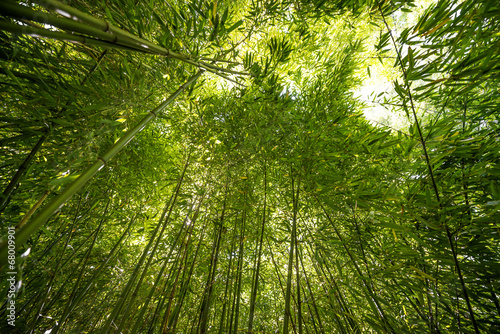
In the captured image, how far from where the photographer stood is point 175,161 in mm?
3223

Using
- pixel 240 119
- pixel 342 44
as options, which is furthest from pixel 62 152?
pixel 342 44

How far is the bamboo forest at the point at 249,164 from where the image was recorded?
4.24 ft

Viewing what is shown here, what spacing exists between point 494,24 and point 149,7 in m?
2.16

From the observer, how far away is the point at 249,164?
2.55 meters

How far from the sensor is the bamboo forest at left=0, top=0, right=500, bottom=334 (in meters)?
1.29

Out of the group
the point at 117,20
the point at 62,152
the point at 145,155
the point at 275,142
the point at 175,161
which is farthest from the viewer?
the point at 175,161

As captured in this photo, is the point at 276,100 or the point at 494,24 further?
the point at 276,100

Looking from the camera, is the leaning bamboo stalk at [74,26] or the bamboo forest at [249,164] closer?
the leaning bamboo stalk at [74,26]

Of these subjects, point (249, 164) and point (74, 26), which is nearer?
point (74, 26)


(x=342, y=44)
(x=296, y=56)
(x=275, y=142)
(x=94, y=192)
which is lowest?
(x=94, y=192)

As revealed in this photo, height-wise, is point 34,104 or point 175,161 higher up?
point 175,161

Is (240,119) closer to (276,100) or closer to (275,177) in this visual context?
(276,100)

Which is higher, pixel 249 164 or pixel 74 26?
pixel 249 164

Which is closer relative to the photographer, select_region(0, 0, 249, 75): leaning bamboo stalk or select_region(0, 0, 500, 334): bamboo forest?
select_region(0, 0, 249, 75): leaning bamboo stalk
